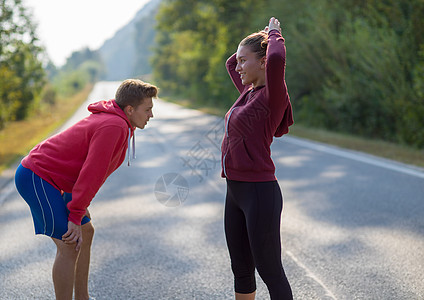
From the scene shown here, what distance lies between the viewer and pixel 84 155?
278 centimetres

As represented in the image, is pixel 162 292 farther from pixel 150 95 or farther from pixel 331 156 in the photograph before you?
pixel 331 156

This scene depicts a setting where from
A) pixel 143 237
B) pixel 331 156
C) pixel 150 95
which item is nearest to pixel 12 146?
pixel 331 156

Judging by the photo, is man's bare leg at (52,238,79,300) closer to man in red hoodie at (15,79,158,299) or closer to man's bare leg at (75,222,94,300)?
man in red hoodie at (15,79,158,299)

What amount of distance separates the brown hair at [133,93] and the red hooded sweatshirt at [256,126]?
0.54m

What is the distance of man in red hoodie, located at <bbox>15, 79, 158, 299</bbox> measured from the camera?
2676mm

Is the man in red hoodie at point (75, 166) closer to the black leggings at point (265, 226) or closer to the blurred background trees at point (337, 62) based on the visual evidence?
the black leggings at point (265, 226)

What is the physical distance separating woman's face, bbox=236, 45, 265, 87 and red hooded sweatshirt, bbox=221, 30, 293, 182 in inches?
2.3

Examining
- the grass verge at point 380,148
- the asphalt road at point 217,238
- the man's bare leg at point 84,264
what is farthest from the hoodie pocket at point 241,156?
the grass verge at point 380,148

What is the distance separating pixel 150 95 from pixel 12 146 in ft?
41.9

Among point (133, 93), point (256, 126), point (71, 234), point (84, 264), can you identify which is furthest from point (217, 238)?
point (256, 126)

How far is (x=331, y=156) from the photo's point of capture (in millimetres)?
10297

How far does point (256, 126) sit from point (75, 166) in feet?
3.60

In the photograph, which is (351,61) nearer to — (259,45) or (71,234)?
(259,45)

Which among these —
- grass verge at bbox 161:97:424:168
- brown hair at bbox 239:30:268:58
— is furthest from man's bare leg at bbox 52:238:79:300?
grass verge at bbox 161:97:424:168
